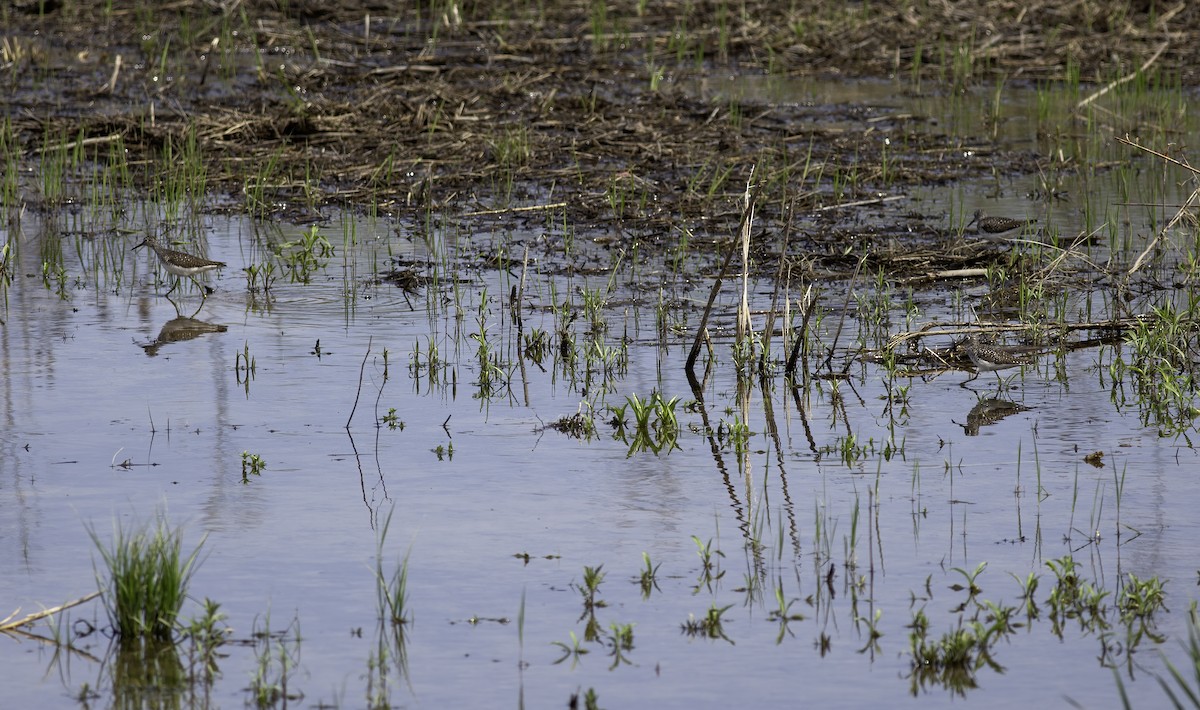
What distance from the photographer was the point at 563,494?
6.09 meters

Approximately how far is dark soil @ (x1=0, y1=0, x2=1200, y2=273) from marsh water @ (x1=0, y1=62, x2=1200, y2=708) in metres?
1.75

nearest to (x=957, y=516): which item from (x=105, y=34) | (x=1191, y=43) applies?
(x=1191, y=43)

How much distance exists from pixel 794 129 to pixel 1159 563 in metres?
8.89

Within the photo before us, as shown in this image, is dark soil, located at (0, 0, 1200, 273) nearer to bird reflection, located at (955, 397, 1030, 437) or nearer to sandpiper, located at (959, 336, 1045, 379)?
sandpiper, located at (959, 336, 1045, 379)

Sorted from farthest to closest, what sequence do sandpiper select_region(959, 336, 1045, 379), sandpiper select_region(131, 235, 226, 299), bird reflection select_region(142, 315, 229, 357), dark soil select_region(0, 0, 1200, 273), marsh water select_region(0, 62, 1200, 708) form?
dark soil select_region(0, 0, 1200, 273), sandpiper select_region(131, 235, 226, 299), bird reflection select_region(142, 315, 229, 357), sandpiper select_region(959, 336, 1045, 379), marsh water select_region(0, 62, 1200, 708)

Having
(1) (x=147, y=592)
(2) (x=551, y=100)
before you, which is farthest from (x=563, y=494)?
(2) (x=551, y=100)

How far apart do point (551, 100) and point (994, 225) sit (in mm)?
4978

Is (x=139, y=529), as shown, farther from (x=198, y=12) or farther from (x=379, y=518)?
(x=198, y=12)

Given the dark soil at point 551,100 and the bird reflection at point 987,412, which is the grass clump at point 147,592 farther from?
the dark soil at point 551,100

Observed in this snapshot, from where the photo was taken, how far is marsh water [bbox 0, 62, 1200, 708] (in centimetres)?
467

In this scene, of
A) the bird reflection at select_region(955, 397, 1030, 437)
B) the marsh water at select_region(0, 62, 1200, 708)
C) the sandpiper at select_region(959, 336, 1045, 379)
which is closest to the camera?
the marsh water at select_region(0, 62, 1200, 708)

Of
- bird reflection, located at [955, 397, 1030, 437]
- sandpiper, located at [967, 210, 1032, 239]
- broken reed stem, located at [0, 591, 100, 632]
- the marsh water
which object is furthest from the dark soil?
broken reed stem, located at [0, 591, 100, 632]

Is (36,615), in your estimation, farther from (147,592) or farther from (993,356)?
(993,356)

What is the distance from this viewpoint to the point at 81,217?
37.7ft
